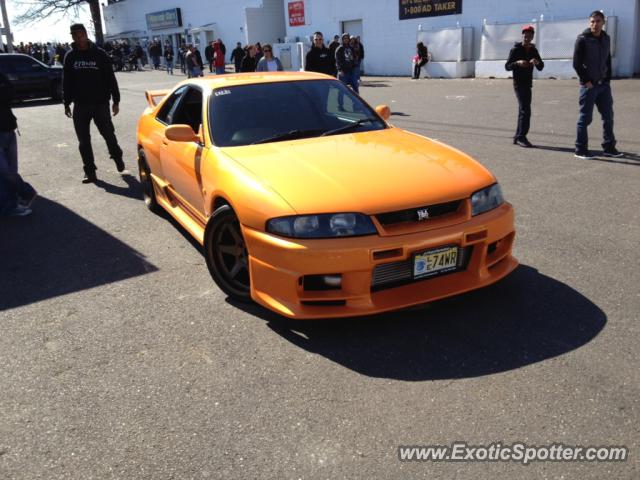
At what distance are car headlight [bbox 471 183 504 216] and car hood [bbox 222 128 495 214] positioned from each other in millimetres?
43

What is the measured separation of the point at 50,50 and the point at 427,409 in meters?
47.7

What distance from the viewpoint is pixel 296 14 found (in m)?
30.8

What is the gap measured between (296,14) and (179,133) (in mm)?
28658

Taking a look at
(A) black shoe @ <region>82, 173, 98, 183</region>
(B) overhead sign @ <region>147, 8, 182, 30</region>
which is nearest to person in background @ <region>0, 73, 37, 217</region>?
(A) black shoe @ <region>82, 173, 98, 183</region>

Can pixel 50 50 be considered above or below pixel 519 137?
above

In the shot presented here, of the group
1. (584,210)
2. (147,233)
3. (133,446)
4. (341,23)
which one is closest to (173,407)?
(133,446)

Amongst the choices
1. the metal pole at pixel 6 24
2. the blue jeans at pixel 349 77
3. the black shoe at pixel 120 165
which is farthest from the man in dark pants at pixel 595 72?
the metal pole at pixel 6 24

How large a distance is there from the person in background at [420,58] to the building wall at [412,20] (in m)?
1.61

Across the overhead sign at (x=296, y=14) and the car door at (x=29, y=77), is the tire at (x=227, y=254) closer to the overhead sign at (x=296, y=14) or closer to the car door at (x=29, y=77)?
the car door at (x=29, y=77)

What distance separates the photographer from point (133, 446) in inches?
101

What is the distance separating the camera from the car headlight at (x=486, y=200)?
3494 mm

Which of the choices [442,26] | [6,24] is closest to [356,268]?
[442,26]

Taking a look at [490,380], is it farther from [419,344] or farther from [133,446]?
[133,446]

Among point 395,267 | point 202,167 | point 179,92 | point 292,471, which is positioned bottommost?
point 292,471
